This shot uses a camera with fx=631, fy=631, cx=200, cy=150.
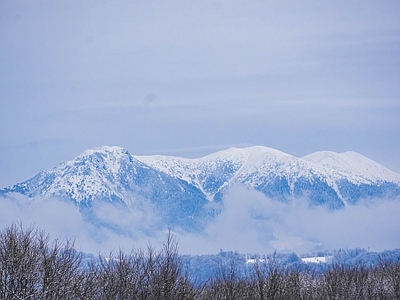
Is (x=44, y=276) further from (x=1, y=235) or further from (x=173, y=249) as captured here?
(x=173, y=249)

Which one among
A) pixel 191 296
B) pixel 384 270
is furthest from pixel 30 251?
pixel 384 270

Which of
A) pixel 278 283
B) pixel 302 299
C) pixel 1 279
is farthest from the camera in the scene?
pixel 302 299

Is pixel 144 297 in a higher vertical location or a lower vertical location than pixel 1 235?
lower

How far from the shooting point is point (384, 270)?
79188 millimetres

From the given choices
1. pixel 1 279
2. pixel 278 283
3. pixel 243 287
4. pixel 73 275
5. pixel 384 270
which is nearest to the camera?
pixel 1 279

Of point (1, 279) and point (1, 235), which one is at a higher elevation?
point (1, 235)

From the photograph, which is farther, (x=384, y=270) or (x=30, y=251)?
(x=384, y=270)

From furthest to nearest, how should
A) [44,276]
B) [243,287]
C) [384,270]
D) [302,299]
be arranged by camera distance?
[384,270] → [302,299] → [243,287] → [44,276]

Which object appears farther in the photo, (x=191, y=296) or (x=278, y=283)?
(x=278, y=283)

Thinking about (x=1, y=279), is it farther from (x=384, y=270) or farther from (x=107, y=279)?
(x=384, y=270)

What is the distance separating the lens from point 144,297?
39.0m

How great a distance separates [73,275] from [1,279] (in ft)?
→ 19.9

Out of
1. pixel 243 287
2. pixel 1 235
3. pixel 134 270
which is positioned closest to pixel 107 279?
pixel 134 270

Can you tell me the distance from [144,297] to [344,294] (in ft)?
125
